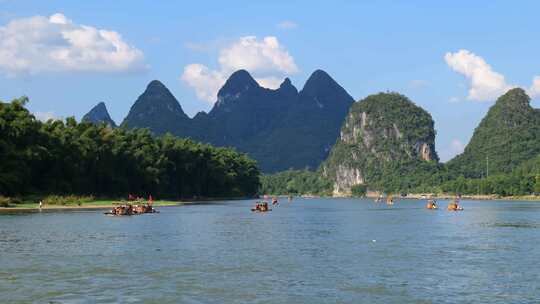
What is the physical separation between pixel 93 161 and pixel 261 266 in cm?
9024

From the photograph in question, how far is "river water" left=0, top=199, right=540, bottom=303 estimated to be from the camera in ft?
89.9

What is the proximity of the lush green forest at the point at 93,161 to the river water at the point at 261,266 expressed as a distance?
40615 mm

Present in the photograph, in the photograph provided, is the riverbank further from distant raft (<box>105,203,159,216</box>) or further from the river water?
the river water

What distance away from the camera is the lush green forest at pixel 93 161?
3821 inches

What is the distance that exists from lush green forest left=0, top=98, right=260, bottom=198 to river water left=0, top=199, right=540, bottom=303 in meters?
40.6

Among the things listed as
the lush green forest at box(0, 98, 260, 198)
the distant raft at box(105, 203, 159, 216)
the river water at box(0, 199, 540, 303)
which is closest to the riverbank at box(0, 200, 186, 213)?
the lush green forest at box(0, 98, 260, 198)

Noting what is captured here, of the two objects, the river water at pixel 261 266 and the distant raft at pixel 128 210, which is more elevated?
the distant raft at pixel 128 210

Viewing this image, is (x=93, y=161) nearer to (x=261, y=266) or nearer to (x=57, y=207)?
(x=57, y=207)

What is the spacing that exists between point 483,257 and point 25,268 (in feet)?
83.5

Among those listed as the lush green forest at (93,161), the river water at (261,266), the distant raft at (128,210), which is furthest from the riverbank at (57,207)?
the river water at (261,266)

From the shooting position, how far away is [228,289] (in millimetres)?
28719

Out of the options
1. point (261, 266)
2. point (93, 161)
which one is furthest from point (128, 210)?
point (261, 266)

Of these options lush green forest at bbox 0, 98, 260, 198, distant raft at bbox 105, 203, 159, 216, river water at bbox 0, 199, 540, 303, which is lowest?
river water at bbox 0, 199, 540, 303

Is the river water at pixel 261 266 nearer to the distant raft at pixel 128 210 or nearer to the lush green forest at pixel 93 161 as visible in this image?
the distant raft at pixel 128 210
